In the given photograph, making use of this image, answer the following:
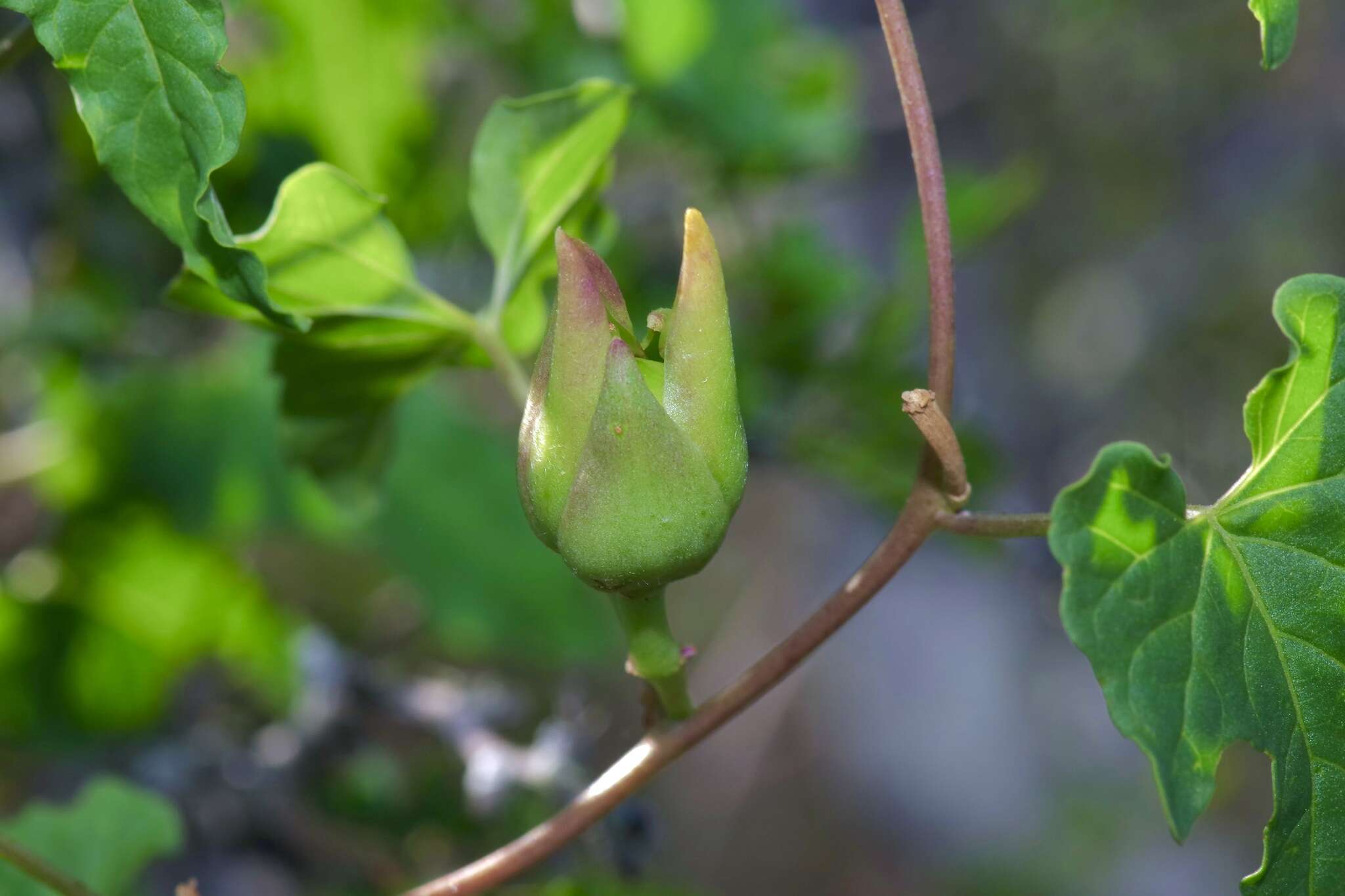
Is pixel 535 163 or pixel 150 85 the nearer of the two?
pixel 150 85

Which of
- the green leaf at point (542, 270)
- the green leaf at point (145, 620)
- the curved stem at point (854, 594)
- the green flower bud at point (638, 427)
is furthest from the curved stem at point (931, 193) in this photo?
the green leaf at point (145, 620)

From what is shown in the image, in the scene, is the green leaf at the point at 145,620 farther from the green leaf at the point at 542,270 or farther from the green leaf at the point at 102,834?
the green leaf at the point at 542,270

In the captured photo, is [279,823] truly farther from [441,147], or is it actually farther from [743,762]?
[743,762]

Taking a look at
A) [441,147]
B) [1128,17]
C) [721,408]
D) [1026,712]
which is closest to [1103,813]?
[1026,712]

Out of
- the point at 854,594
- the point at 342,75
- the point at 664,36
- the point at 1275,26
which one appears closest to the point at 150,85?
the point at 854,594

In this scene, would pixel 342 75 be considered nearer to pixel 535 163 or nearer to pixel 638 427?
pixel 535 163
